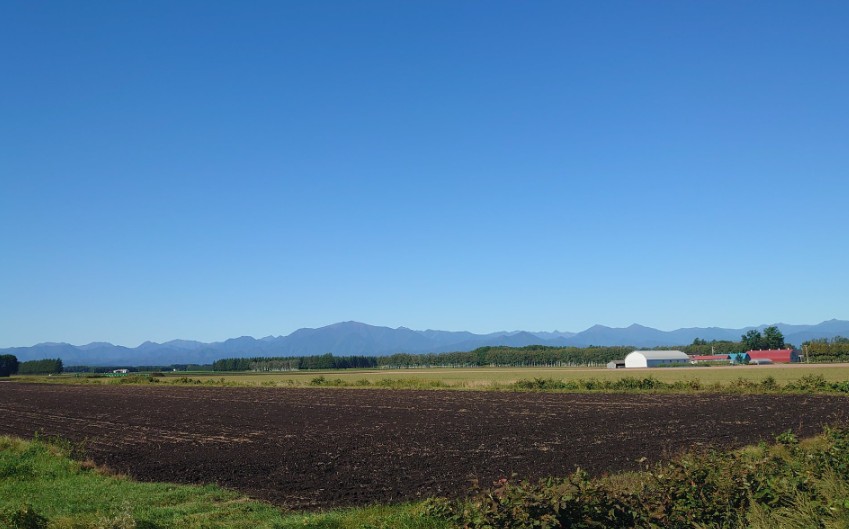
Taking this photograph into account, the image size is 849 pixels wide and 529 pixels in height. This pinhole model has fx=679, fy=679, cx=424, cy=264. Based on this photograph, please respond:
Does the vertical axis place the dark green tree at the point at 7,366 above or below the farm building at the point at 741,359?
above

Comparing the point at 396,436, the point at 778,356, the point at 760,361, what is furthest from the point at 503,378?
the point at 778,356

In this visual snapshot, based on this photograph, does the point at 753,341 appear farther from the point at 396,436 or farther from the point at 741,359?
the point at 396,436

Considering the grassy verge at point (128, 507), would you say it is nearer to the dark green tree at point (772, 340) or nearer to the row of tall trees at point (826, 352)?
the row of tall trees at point (826, 352)

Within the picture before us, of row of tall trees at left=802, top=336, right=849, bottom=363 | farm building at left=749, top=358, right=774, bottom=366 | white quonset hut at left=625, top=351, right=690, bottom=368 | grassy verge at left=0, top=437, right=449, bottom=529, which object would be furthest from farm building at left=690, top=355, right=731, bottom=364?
grassy verge at left=0, top=437, right=449, bottom=529

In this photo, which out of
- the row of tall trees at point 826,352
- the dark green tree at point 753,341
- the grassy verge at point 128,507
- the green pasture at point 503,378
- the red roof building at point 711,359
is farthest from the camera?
the dark green tree at point 753,341

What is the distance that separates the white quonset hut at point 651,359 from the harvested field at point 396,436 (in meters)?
116

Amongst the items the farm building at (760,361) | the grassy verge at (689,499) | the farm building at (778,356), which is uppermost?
the grassy verge at (689,499)

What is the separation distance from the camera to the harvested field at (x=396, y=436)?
18.1 meters

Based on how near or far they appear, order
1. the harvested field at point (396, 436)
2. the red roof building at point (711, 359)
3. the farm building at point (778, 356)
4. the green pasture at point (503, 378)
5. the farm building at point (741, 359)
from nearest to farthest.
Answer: the harvested field at point (396, 436), the green pasture at point (503, 378), the farm building at point (778, 356), the farm building at point (741, 359), the red roof building at point (711, 359)

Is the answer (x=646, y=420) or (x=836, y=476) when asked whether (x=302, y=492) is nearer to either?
(x=836, y=476)

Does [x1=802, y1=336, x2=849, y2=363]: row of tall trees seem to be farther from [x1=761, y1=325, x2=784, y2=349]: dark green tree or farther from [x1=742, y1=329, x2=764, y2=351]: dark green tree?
[x1=742, y1=329, x2=764, y2=351]: dark green tree

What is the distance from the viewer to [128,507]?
10750 mm

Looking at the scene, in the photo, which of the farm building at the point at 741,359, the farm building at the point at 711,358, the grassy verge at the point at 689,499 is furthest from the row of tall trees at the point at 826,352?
the grassy verge at the point at 689,499

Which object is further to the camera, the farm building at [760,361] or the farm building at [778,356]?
the farm building at [778,356]
